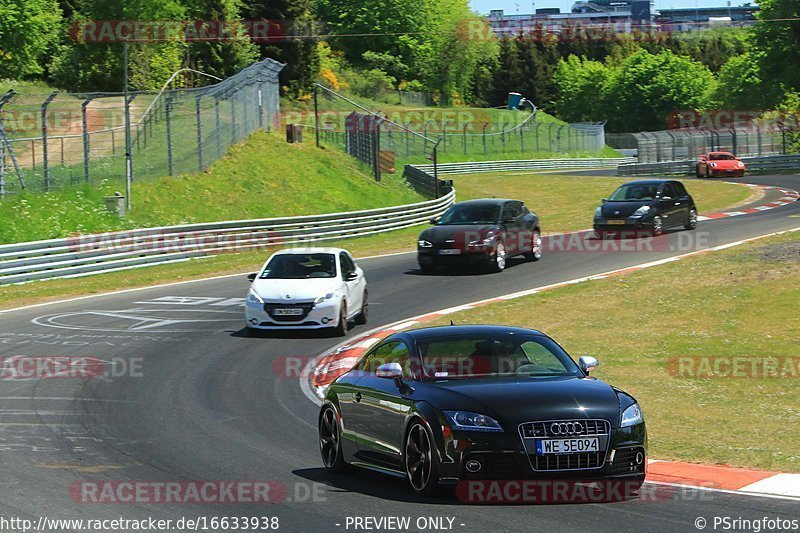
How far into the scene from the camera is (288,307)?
20172 mm

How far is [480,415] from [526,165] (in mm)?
82562

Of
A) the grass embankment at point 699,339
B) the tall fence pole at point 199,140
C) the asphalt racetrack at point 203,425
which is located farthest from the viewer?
the tall fence pole at point 199,140

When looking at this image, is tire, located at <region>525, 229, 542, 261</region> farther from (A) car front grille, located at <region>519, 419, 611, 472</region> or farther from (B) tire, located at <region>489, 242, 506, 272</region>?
(A) car front grille, located at <region>519, 419, 611, 472</region>

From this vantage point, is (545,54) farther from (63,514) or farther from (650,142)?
(63,514)

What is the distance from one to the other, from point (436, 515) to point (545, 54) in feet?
495

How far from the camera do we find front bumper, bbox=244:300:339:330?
20094 millimetres

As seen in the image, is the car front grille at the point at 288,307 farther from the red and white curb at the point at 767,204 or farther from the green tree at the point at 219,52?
the green tree at the point at 219,52

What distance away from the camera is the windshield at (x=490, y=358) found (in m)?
9.68

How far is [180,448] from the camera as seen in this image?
37.4 feet

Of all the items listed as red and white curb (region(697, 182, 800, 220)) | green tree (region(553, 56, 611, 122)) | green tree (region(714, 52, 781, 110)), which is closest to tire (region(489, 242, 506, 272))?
red and white curb (region(697, 182, 800, 220))

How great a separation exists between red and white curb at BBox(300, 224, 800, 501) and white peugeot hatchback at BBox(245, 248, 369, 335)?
0.66 m

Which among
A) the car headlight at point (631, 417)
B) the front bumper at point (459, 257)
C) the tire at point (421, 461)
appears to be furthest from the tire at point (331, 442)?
the front bumper at point (459, 257)

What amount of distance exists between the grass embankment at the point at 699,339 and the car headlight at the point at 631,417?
176 cm

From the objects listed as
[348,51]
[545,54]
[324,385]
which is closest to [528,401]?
[324,385]
